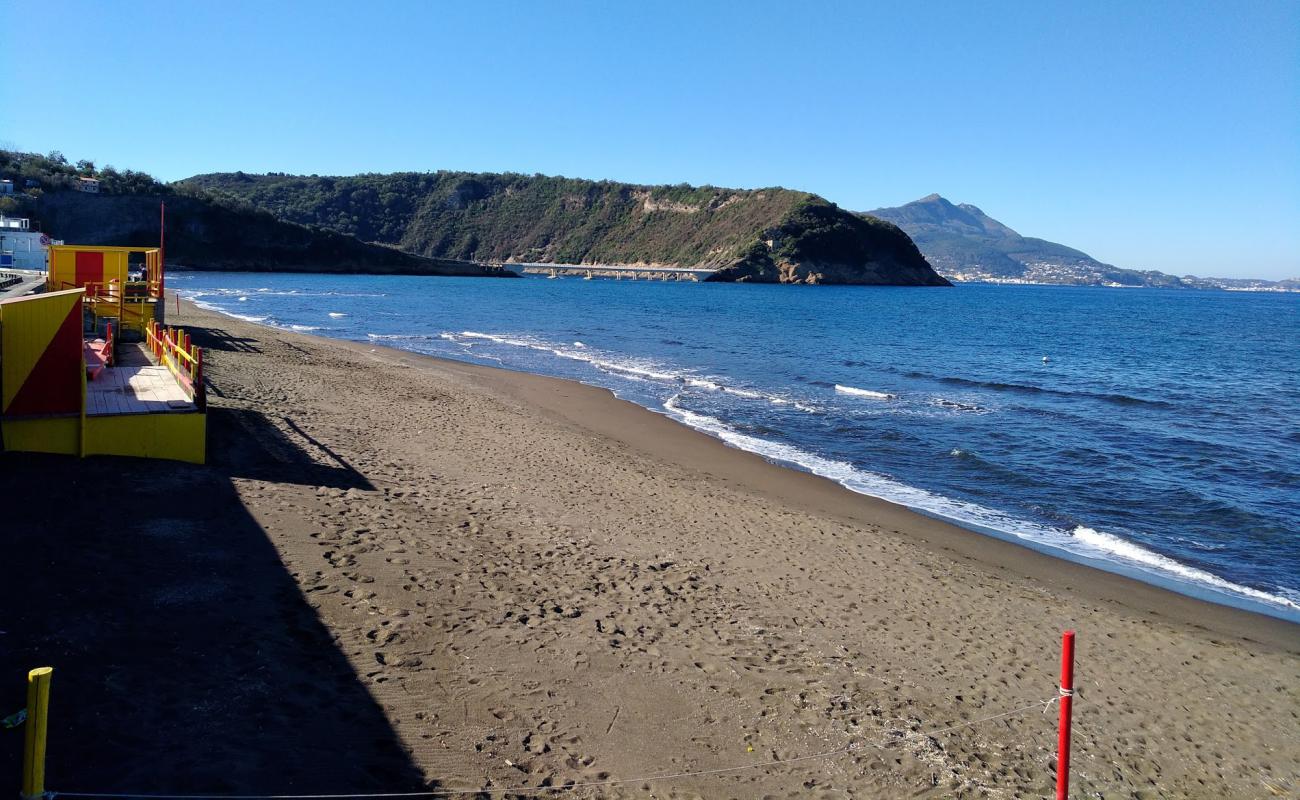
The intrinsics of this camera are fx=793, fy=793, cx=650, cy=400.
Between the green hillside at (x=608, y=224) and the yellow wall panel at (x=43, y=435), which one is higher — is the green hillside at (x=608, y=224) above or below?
above

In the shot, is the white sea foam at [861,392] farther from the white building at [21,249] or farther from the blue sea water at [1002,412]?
the white building at [21,249]

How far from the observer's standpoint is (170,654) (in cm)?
515

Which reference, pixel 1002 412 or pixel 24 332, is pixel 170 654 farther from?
pixel 1002 412

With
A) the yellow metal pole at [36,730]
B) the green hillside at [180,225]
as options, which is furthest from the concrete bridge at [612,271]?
the yellow metal pole at [36,730]

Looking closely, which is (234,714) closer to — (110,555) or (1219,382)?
(110,555)

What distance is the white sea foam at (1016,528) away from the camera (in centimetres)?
1003

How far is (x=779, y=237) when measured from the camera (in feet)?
487

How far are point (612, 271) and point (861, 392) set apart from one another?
139 metres

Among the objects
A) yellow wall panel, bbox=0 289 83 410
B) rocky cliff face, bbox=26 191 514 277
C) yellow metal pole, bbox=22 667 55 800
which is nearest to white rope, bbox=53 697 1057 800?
yellow metal pole, bbox=22 667 55 800

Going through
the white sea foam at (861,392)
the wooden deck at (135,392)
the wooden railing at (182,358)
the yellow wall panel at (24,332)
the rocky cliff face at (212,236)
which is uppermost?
the rocky cliff face at (212,236)

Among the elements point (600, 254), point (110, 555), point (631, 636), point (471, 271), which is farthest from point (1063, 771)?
point (600, 254)

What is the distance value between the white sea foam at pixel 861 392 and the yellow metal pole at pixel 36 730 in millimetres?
22217

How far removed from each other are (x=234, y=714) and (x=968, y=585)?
7.48 metres

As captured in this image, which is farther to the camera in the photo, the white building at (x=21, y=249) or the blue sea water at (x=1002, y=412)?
the white building at (x=21, y=249)
